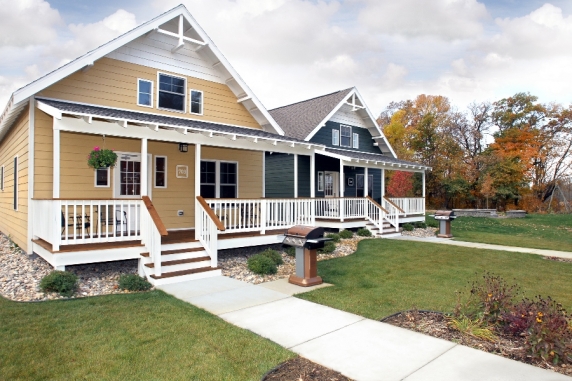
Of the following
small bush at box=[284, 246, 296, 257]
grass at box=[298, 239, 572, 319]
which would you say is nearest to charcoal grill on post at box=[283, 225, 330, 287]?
grass at box=[298, 239, 572, 319]

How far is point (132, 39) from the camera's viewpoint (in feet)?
31.9

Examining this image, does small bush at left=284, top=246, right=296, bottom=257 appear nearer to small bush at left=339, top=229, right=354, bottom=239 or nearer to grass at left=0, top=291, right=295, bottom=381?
small bush at left=339, top=229, right=354, bottom=239

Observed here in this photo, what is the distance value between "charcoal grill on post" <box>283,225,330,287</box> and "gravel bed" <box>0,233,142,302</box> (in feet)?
11.2

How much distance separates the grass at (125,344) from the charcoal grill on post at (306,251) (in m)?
2.40

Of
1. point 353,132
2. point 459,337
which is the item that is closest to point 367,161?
point 353,132

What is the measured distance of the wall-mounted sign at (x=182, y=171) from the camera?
1124cm

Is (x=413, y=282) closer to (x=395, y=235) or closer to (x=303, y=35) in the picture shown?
(x=395, y=235)

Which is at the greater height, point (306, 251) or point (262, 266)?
point (306, 251)

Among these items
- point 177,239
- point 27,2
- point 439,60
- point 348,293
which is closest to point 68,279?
point 177,239

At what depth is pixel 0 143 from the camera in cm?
1365

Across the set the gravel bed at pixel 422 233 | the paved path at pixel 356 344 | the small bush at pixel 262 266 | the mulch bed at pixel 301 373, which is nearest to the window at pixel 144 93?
the small bush at pixel 262 266

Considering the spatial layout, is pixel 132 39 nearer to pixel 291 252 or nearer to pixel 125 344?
pixel 291 252

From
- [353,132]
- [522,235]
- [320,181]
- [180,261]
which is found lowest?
[522,235]

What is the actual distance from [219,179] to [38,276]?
5.85m
